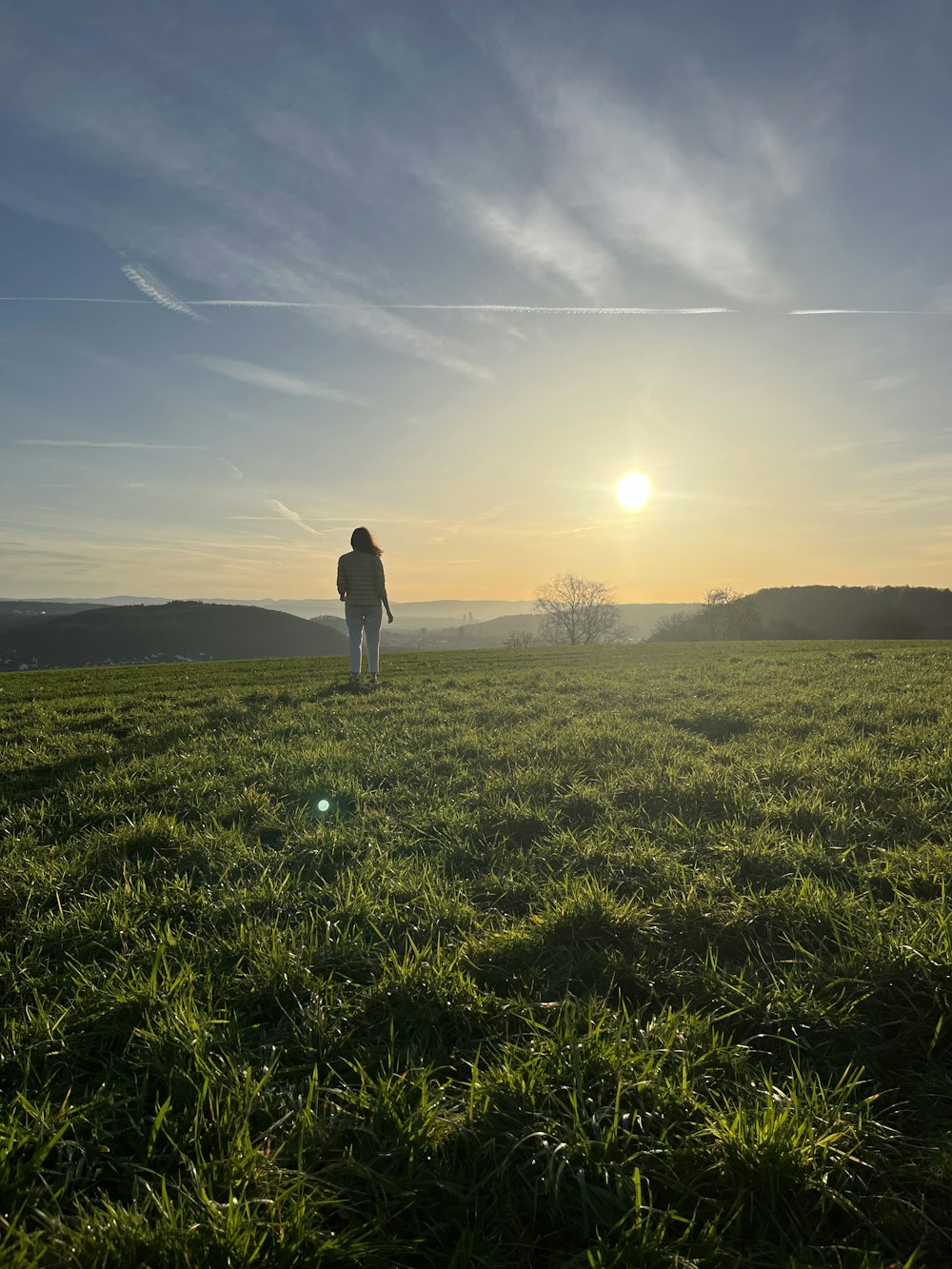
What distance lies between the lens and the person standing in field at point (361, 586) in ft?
44.9

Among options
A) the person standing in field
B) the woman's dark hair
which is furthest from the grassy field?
the woman's dark hair

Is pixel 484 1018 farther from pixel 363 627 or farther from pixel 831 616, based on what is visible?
pixel 831 616

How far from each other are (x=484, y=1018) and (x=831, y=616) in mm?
122051

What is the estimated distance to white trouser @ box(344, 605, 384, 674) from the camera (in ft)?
45.6

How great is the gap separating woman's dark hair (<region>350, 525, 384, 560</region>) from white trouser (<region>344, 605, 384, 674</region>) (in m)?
1.26

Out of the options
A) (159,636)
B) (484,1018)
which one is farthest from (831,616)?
(159,636)

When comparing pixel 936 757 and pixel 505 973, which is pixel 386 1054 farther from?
pixel 936 757

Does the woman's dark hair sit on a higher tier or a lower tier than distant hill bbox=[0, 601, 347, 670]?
higher

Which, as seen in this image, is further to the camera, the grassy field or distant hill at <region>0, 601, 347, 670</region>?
distant hill at <region>0, 601, 347, 670</region>

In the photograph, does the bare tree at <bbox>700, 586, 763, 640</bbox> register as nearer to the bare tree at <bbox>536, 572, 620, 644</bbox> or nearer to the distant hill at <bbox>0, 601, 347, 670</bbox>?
the bare tree at <bbox>536, 572, 620, 644</bbox>

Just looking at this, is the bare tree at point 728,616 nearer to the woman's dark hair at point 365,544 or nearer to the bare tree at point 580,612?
the bare tree at point 580,612

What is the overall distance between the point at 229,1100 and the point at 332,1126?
1.32 feet

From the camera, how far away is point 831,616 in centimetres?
10719

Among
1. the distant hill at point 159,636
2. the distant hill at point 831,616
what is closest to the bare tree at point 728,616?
the distant hill at point 831,616
